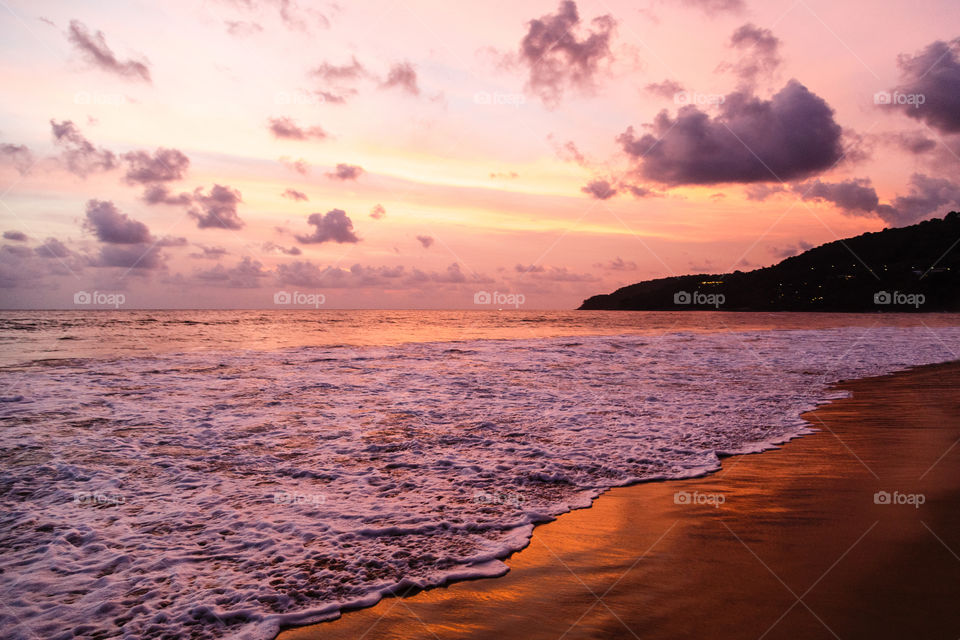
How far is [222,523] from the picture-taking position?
557 centimetres

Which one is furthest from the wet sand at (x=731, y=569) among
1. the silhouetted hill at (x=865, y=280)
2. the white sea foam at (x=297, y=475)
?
the silhouetted hill at (x=865, y=280)

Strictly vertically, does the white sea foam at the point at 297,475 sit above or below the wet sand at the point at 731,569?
below

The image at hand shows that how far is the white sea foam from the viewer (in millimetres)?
4230

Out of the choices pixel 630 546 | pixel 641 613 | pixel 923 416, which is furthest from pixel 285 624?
pixel 923 416

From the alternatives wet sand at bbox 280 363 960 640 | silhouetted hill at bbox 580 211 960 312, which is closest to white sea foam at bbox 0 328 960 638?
wet sand at bbox 280 363 960 640

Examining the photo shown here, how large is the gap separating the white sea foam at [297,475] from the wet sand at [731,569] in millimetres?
418

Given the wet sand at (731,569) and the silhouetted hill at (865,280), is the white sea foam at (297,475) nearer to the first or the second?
the wet sand at (731,569)

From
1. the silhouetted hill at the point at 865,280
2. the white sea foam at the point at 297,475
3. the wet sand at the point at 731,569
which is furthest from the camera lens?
the silhouetted hill at the point at 865,280

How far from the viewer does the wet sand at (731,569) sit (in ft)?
11.5

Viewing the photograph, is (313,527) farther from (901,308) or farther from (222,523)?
(901,308)

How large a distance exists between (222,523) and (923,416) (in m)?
13.0

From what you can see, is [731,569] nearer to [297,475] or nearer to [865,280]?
[297,475]

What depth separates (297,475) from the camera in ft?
23.6

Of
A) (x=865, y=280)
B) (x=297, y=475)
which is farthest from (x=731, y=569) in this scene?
(x=865, y=280)
